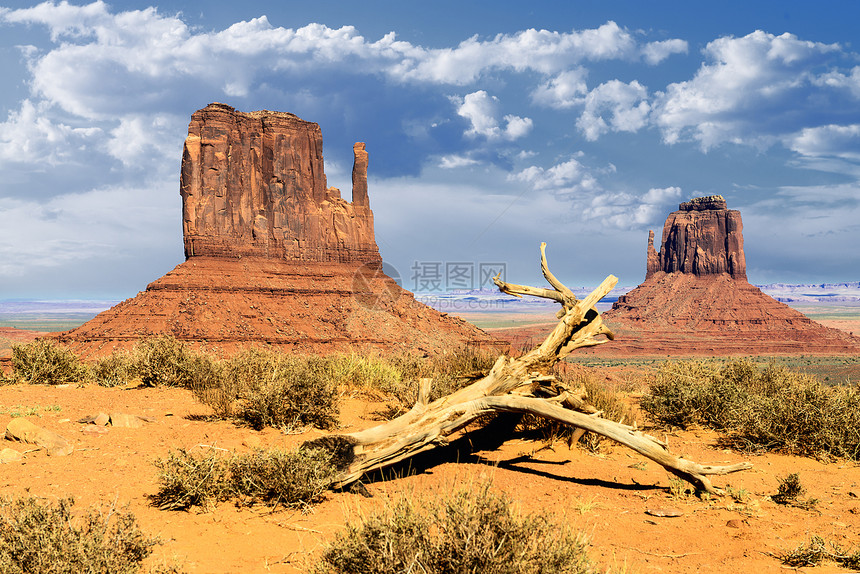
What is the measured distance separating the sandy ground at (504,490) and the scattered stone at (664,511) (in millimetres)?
79

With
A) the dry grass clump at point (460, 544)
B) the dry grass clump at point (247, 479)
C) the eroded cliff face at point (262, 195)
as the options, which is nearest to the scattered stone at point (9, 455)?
the dry grass clump at point (247, 479)

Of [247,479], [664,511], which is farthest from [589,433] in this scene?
[247,479]

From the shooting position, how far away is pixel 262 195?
65.9 metres

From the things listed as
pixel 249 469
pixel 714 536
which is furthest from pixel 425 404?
pixel 714 536

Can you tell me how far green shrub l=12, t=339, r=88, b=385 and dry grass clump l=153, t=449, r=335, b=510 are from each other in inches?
349

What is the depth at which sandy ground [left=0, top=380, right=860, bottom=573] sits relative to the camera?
4.32 metres

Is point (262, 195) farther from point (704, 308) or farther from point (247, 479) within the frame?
point (704, 308)

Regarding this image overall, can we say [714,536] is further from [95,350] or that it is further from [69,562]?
[95,350]

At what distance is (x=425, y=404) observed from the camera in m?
6.48

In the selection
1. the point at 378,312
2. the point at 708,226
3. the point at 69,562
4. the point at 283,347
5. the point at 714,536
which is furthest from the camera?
the point at 708,226

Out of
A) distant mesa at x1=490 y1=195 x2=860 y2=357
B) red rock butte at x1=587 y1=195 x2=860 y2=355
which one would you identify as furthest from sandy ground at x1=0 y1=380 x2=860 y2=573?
red rock butte at x1=587 y1=195 x2=860 y2=355

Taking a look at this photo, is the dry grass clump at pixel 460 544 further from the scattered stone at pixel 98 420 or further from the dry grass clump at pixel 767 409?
the dry grass clump at pixel 767 409

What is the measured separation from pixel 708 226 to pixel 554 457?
121 m

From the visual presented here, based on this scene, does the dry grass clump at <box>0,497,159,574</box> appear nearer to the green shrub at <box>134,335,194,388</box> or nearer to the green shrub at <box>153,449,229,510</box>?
the green shrub at <box>153,449,229,510</box>
